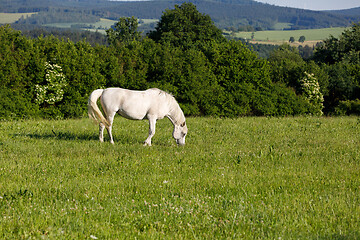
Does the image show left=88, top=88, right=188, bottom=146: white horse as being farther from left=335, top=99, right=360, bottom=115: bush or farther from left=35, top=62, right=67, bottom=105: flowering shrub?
left=335, top=99, right=360, bottom=115: bush

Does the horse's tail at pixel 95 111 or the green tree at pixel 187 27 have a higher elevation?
the green tree at pixel 187 27

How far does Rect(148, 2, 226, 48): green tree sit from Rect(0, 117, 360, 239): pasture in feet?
124

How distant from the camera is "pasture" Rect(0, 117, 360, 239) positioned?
19.7 ft

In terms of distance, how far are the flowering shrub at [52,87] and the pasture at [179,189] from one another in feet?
32.1

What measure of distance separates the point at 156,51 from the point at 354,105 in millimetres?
22085

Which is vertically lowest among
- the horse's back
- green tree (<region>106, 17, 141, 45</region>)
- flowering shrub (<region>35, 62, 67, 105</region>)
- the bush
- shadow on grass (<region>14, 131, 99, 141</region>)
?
the bush

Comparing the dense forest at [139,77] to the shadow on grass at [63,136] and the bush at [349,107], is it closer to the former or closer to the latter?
the bush at [349,107]

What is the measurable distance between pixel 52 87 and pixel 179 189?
19.0 metres

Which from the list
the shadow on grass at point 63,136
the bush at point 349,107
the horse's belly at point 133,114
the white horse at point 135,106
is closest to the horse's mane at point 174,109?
the white horse at point 135,106

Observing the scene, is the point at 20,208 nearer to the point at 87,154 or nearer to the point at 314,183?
the point at 87,154

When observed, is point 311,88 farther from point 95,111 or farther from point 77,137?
point 95,111

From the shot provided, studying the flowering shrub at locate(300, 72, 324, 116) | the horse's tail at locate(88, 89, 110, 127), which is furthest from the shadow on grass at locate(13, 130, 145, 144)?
the flowering shrub at locate(300, 72, 324, 116)

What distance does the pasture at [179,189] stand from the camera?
5.99 meters

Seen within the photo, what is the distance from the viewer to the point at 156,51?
29.6 meters
